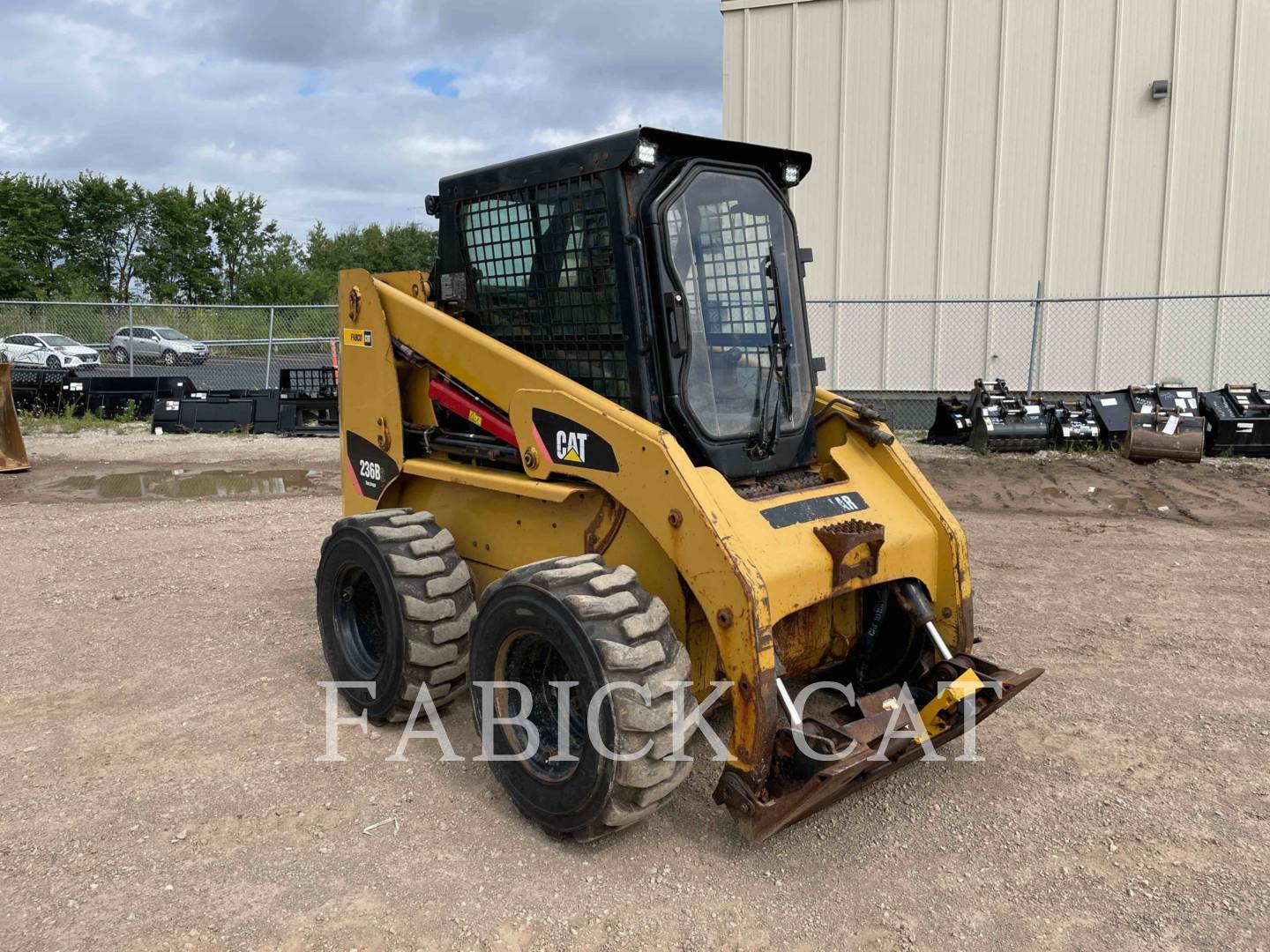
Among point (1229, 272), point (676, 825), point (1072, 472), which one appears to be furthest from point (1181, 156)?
point (676, 825)

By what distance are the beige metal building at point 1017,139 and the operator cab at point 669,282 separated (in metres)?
11.5

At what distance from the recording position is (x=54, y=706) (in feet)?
15.3

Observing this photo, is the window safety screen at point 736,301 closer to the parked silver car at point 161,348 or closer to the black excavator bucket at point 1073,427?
the black excavator bucket at point 1073,427

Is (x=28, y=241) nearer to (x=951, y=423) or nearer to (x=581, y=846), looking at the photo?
(x=951, y=423)

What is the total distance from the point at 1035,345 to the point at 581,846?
38.3ft

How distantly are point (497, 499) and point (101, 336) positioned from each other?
797 inches

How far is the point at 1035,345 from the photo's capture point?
13.3 m

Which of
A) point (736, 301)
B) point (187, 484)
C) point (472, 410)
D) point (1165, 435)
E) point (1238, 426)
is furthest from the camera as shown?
point (1238, 426)

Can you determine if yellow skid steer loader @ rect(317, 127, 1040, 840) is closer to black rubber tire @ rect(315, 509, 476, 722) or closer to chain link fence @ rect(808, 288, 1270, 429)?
black rubber tire @ rect(315, 509, 476, 722)

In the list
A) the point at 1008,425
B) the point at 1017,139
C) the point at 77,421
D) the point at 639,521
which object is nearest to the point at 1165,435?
the point at 1008,425

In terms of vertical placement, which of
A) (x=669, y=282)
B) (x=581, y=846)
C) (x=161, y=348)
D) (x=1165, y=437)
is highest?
(x=669, y=282)

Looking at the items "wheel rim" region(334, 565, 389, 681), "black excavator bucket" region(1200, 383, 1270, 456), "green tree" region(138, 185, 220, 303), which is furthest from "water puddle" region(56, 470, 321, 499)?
"green tree" region(138, 185, 220, 303)

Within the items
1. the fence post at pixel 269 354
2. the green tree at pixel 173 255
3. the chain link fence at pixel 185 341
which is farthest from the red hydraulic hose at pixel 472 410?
the green tree at pixel 173 255

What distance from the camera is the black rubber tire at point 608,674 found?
3.14m
